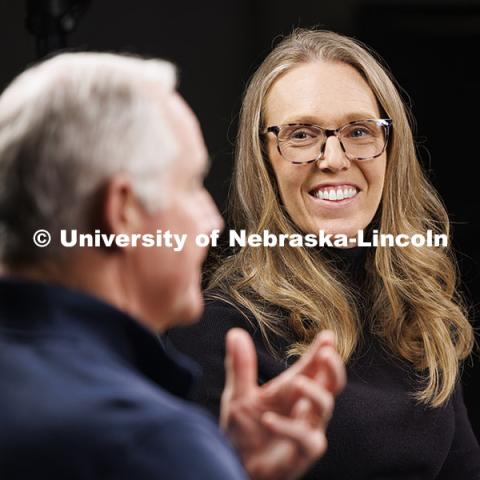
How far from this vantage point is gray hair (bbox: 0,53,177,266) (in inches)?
40.2

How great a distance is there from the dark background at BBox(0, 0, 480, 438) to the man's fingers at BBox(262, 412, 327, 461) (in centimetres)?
177

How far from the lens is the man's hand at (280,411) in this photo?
110cm

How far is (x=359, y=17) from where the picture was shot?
9.67 ft

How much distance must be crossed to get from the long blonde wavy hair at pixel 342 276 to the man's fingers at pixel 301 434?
85 cm

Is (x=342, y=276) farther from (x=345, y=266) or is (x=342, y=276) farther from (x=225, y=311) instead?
(x=225, y=311)

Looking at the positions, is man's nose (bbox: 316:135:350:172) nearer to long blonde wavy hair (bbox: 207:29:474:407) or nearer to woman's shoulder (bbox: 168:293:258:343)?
long blonde wavy hair (bbox: 207:29:474:407)

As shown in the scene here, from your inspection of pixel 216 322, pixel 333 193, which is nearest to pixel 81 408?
pixel 216 322

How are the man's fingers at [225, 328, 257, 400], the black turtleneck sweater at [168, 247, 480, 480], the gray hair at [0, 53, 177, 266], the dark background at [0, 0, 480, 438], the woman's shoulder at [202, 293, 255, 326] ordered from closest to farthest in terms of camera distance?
1. the gray hair at [0, 53, 177, 266]
2. the man's fingers at [225, 328, 257, 400]
3. the black turtleneck sweater at [168, 247, 480, 480]
4. the woman's shoulder at [202, 293, 255, 326]
5. the dark background at [0, 0, 480, 438]

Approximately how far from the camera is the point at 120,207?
1.03 meters

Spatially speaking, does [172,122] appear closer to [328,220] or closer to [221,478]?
[221,478]

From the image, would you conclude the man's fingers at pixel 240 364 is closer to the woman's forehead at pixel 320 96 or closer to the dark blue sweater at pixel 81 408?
the dark blue sweater at pixel 81 408

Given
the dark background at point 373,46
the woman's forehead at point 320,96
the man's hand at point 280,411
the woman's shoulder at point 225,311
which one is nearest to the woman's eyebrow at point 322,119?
the woman's forehead at point 320,96

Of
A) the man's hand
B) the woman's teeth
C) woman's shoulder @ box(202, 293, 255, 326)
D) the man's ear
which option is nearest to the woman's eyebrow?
the woman's teeth

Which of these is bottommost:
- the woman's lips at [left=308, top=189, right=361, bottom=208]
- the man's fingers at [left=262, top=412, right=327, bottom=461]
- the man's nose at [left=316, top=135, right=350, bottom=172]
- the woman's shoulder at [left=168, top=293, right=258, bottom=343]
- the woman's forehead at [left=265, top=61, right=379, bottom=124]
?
the woman's shoulder at [left=168, top=293, right=258, bottom=343]
